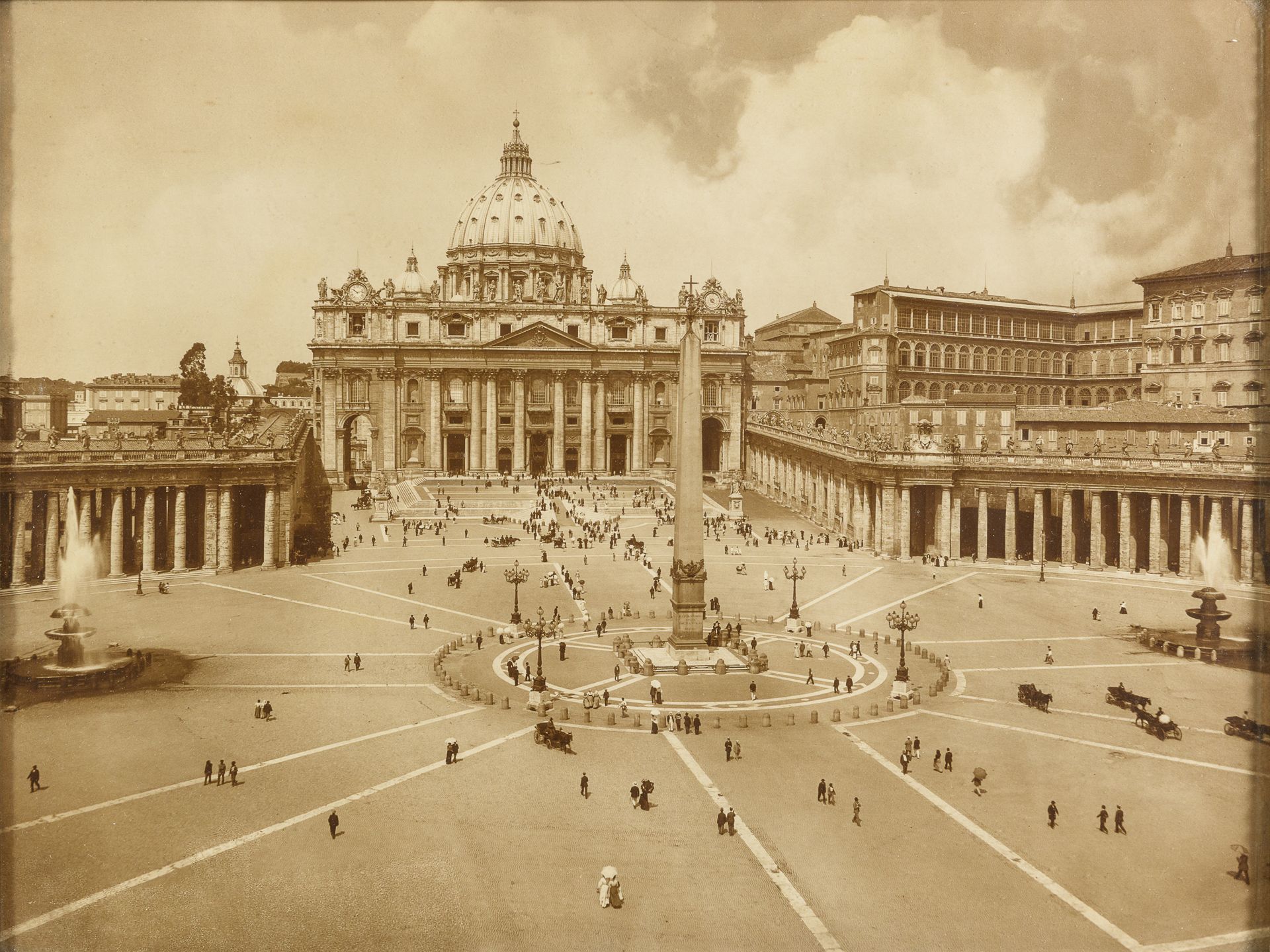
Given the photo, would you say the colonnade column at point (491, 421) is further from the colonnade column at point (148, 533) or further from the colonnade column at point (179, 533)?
the colonnade column at point (148, 533)

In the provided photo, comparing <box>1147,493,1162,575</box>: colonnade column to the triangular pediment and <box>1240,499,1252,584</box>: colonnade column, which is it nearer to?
<box>1240,499,1252,584</box>: colonnade column

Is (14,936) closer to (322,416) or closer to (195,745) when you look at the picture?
(195,745)

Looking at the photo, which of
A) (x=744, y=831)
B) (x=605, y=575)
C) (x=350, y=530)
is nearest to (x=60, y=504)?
(x=350, y=530)

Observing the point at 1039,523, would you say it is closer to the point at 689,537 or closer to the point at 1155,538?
the point at 1155,538

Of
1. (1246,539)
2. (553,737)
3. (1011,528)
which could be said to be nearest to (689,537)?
(553,737)

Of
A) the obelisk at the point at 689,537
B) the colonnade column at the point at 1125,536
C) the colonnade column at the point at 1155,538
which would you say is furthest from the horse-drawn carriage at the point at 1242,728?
the colonnade column at the point at 1125,536
